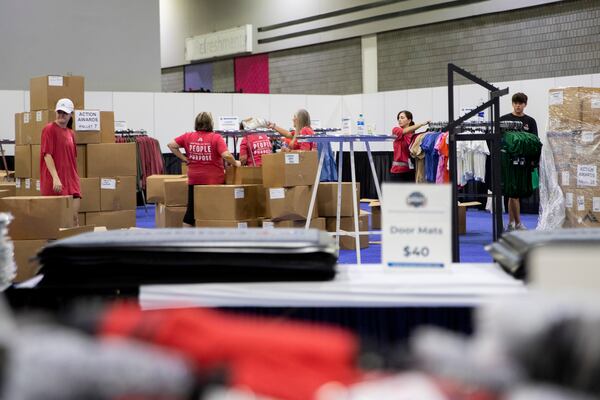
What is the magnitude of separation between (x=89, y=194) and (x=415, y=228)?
7.14 metres

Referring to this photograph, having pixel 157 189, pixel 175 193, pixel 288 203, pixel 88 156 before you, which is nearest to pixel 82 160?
pixel 88 156

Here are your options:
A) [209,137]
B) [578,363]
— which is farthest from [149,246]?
[209,137]

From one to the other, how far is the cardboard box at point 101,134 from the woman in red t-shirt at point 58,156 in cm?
153

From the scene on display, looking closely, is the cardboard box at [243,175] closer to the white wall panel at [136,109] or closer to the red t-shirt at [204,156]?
the red t-shirt at [204,156]

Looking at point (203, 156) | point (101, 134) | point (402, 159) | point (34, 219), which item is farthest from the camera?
point (402, 159)

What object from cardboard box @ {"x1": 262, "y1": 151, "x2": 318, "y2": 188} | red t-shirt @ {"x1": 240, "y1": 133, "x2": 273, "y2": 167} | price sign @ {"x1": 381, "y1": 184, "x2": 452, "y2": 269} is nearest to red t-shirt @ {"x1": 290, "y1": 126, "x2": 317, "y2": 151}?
red t-shirt @ {"x1": 240, "y1": 133, "x2": 273, "y2": 167}

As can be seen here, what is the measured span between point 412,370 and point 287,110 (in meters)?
13.9

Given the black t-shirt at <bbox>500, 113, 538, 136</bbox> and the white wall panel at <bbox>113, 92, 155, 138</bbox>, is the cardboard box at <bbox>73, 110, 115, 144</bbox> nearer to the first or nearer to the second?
the black t-shirt at <bbox>500, 113, 538, 136</bbox>

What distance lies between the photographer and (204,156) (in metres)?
7.50

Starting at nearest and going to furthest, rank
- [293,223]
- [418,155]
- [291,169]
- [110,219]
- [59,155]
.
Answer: [59,155] < [291,169] < [293,223] < [110,219] < [418,155]

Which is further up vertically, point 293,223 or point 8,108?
point 8,108

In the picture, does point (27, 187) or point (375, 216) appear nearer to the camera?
point (27, 187)

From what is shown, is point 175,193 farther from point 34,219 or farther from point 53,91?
point 34,219

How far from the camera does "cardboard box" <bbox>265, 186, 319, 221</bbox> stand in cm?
732
